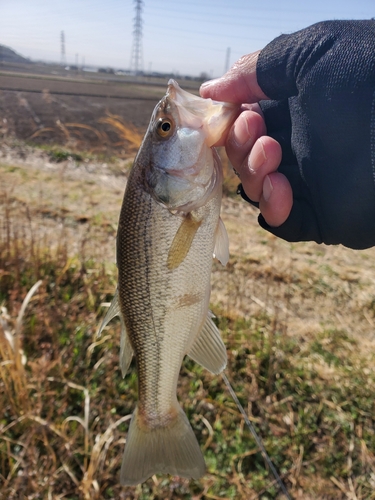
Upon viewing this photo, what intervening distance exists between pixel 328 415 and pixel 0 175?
6.90m

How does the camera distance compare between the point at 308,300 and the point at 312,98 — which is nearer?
the point at 312,98

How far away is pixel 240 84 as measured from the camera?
227cm

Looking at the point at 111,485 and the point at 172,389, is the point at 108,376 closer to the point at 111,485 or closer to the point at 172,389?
the point at 111,485

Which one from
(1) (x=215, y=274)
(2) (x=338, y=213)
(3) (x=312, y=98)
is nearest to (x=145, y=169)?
(3) (x=312, y=98)

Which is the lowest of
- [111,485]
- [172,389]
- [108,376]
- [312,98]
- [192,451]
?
[111,485]

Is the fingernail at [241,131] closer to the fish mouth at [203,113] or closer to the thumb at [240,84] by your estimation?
the fish mouth at [203,113]

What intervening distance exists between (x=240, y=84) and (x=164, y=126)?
0.68m

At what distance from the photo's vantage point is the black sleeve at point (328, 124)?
1.77m

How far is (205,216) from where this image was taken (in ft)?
6.24

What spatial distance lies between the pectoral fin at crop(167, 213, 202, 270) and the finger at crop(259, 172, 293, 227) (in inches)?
17.1

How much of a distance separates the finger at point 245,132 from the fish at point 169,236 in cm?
10

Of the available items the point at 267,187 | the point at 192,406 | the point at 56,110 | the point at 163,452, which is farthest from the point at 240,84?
the point at 56,110

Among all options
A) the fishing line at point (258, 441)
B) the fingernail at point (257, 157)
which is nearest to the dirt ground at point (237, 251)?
the fishing line at point (258, 441)

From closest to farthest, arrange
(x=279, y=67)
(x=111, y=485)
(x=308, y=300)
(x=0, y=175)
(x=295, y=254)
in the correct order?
1. (x=279, y=67)
2. (x=111, y=485)
3. (x=308, y=300)
4. (x=295, y=254)
5. (x=0, y=175)
